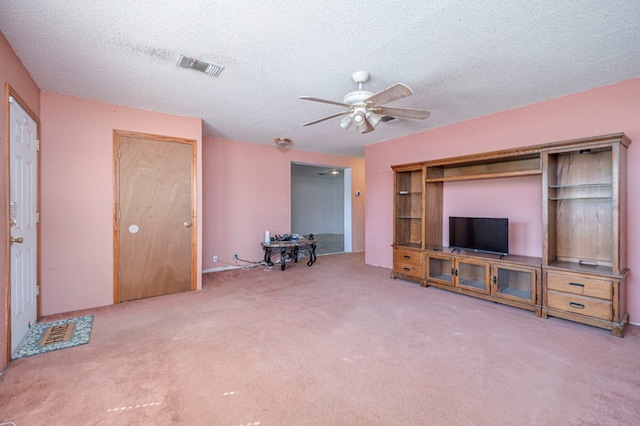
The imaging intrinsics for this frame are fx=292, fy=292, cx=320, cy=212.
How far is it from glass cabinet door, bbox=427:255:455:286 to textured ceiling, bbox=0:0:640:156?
2.19 meters

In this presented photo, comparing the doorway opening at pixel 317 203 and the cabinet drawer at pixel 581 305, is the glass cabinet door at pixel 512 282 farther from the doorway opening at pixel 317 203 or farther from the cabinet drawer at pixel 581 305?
the doorway opening at pixel 317 203

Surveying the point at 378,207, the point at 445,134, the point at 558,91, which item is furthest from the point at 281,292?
the point at 558,91

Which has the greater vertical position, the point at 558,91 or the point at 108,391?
the point at 558,91

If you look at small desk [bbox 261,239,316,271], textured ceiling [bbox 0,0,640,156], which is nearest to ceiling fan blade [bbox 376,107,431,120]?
textured ceiling [bbox 0,0,640,156]

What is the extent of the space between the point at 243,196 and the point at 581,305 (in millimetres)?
5293

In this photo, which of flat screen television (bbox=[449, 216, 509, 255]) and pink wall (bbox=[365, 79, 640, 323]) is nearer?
pink wall (bbox=[365, 79, 640, 323])

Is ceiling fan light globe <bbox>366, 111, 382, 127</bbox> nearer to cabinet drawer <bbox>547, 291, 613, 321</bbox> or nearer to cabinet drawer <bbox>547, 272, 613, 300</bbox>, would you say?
cabinet drawer <bbox>547, 272, 613, 300</bbox>

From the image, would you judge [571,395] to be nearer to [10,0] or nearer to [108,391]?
[108,391]

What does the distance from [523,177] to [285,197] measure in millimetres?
4321

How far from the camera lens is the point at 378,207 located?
5.89 m

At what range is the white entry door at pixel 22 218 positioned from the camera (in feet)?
8.12

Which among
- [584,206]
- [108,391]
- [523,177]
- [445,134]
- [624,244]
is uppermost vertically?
[445,134]

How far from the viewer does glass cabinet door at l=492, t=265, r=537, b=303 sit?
3485mm

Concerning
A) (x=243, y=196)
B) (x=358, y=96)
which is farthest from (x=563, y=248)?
(x=243, y=196)
